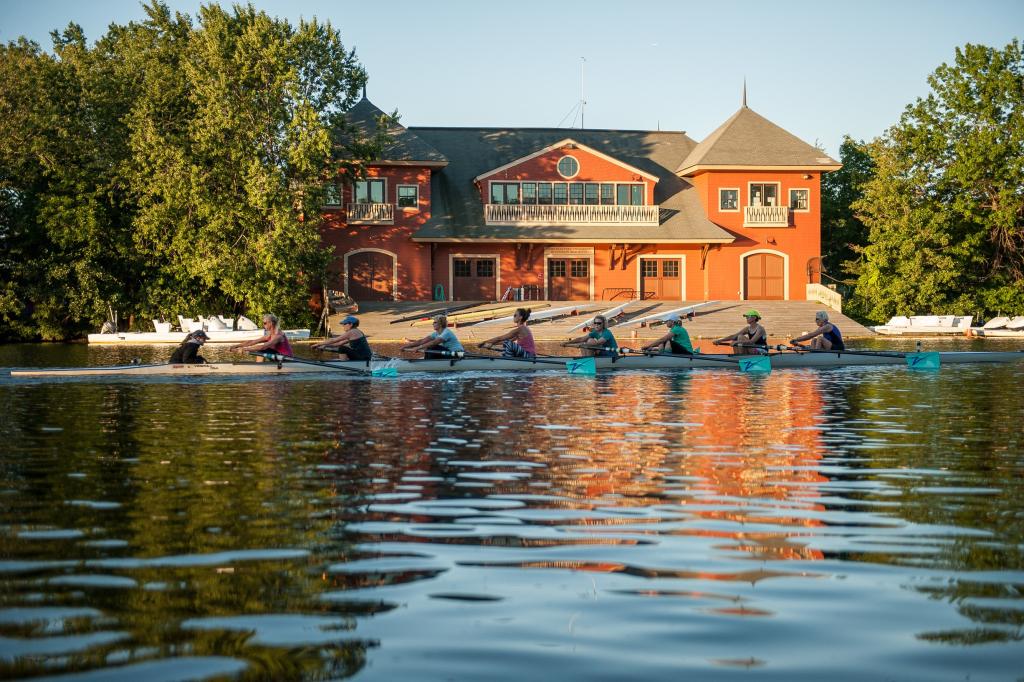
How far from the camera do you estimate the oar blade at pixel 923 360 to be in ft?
93.1

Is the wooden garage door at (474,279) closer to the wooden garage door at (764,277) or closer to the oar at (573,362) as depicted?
the wooden garage door at (764,277)

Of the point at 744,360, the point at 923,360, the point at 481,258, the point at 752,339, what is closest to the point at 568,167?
the point at 481,258

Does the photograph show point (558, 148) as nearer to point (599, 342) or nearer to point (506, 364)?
point (599, 342)

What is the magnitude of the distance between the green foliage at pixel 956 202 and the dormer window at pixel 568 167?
54.2 ft

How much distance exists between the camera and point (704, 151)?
2347 inches

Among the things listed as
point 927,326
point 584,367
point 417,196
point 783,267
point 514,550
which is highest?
point 417,196

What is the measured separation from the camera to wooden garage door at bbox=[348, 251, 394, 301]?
2174 inches

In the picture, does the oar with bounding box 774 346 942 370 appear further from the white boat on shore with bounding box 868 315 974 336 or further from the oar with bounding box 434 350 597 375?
Result: the white boat on shore with bounding box 868 315 974 336

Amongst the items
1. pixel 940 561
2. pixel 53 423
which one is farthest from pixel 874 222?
pixel 940 561

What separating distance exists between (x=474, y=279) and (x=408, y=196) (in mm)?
5686

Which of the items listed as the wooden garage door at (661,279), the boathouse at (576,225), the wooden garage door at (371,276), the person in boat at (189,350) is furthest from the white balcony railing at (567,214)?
the person in boat at (189,350)

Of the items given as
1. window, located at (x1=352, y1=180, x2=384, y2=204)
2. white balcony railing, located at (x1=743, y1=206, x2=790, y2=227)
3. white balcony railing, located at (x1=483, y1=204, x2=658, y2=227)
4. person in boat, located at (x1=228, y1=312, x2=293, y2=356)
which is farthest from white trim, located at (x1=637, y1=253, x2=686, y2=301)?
person in boat, located at (x1=228, y1=312, x2=293, y2=356)

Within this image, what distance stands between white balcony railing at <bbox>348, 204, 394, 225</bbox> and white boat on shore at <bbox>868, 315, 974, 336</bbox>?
25.9 metres

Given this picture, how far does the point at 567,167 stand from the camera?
5797cm
